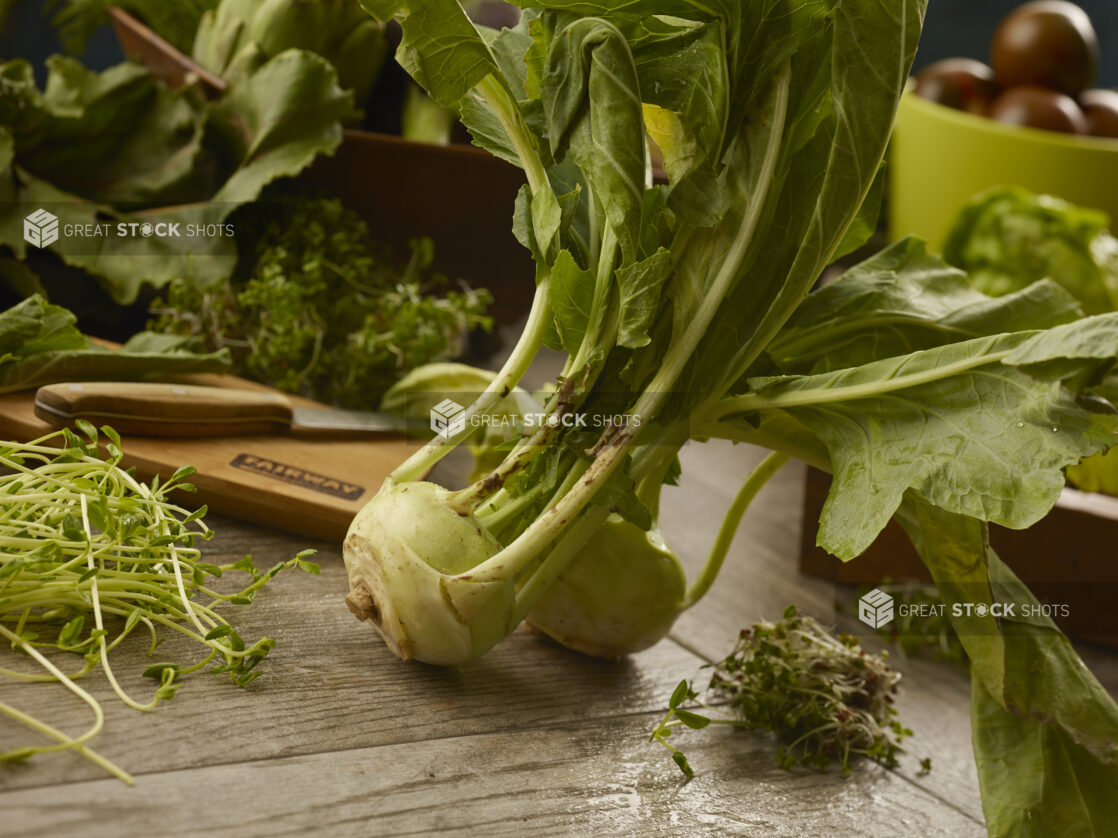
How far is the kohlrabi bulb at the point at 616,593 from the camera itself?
0.85 meters

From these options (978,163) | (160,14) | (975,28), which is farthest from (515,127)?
(975,28)

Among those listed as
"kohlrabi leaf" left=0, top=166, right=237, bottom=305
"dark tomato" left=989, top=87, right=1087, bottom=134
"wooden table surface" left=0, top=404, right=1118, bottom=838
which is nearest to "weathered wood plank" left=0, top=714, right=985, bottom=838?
"wooden table surface" left=0, top=404, right=1118, bottom=838

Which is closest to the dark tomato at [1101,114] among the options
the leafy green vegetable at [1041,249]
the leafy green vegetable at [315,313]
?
the leafy green vegetable at [1041,249]

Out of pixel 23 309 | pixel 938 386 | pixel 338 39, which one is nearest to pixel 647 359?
pixel 938 386

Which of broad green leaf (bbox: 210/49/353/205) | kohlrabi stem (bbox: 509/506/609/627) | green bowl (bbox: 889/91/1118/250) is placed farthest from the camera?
green bowl (bbox: 889/91/1118/250)

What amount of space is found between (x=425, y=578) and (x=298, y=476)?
34 cm

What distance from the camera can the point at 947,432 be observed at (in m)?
0.70

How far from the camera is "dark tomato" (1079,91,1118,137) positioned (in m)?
1.91

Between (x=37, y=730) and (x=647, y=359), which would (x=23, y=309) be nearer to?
(x=37, y=730)

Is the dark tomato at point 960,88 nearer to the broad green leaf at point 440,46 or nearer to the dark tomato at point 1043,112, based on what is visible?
the dark tomato at point 1043,112

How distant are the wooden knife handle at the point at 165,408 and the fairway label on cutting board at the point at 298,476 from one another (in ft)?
0.18

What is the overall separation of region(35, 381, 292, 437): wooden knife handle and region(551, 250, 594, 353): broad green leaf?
0.42 metres

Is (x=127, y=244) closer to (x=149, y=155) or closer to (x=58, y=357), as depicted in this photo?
(x=149, y=155)

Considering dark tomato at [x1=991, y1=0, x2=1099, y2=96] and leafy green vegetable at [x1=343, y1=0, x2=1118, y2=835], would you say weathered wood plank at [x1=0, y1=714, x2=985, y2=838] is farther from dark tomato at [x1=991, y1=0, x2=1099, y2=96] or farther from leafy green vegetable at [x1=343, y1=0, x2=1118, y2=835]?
dark tomato at [x1=991, y1=0, x2=1099, y2=96]
